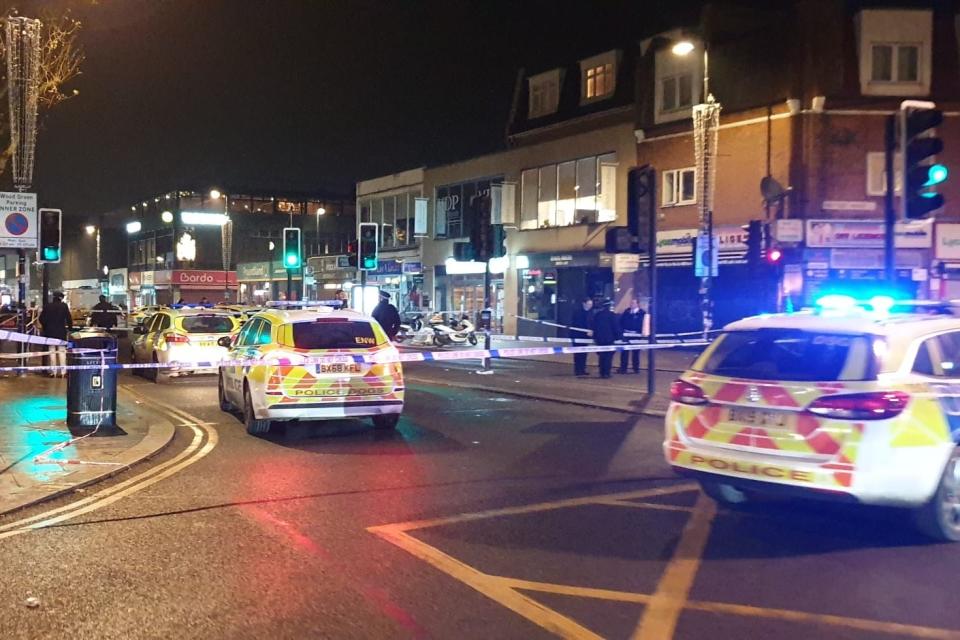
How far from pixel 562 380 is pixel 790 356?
39.2ft

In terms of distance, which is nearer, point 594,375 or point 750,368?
point 750,368

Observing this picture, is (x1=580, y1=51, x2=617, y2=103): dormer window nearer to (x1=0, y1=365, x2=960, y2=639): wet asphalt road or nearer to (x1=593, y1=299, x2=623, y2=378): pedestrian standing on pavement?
(x1=593, y1=299, x2=623, y2=378): pedestrian standing on pavement

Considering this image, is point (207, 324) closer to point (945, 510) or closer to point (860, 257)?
point (945, 510)

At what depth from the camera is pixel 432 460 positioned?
954cm

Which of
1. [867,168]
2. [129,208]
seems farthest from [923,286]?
[129,208]

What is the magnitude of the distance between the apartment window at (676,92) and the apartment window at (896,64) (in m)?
5.46

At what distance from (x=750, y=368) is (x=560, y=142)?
2768 centimetres

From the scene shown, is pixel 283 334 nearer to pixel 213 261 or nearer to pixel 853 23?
pixel 853 23

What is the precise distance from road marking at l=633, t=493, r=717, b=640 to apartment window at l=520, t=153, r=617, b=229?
2471 cm

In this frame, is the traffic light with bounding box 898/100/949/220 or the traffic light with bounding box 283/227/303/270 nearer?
the traffic light with bounding box 898/100/949/220

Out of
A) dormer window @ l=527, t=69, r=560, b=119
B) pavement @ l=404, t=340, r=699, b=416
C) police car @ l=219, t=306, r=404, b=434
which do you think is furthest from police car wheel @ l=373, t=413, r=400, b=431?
dormer window @ l=527, t=69, r=560, b=119

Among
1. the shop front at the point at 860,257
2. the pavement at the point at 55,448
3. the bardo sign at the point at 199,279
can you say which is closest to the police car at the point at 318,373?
the pavement at the point at 55,448

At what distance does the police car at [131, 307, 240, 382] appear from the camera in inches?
693

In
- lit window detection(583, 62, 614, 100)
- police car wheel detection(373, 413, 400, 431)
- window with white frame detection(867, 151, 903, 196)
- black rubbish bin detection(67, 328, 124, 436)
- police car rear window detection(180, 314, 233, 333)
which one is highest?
lit window detection(583, 62, 614, 100)
